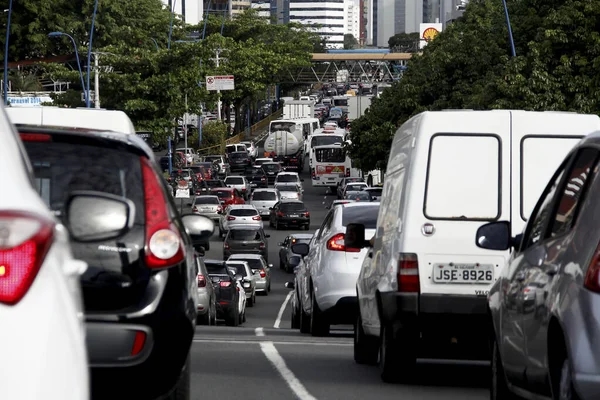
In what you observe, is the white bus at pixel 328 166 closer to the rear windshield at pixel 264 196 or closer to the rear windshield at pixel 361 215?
the rear windshield at pixel 264 196

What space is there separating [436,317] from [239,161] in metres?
88.7

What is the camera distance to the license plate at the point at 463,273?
10.6 metres

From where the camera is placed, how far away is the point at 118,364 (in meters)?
6.61

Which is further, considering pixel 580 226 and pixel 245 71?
pixel 245 71

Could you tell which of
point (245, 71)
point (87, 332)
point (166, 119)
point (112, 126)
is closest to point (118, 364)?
point (87, 332)

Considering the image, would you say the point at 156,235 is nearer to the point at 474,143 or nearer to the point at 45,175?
the point at 45,175

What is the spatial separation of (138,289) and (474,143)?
4654mm

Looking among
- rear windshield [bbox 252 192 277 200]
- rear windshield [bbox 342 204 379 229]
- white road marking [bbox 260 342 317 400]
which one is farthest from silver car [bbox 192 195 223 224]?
white road marking [bbox 260 342 317 400]

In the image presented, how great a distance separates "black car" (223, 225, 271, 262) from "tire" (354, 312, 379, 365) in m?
39.6

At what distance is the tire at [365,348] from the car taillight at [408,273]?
2056 mm

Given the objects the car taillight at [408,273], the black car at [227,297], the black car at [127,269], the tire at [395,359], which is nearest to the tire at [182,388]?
the black car at [127,269]

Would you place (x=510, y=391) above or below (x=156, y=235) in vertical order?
below

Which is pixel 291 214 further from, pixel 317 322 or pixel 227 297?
pixel 317 322

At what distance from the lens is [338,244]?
15.4m
